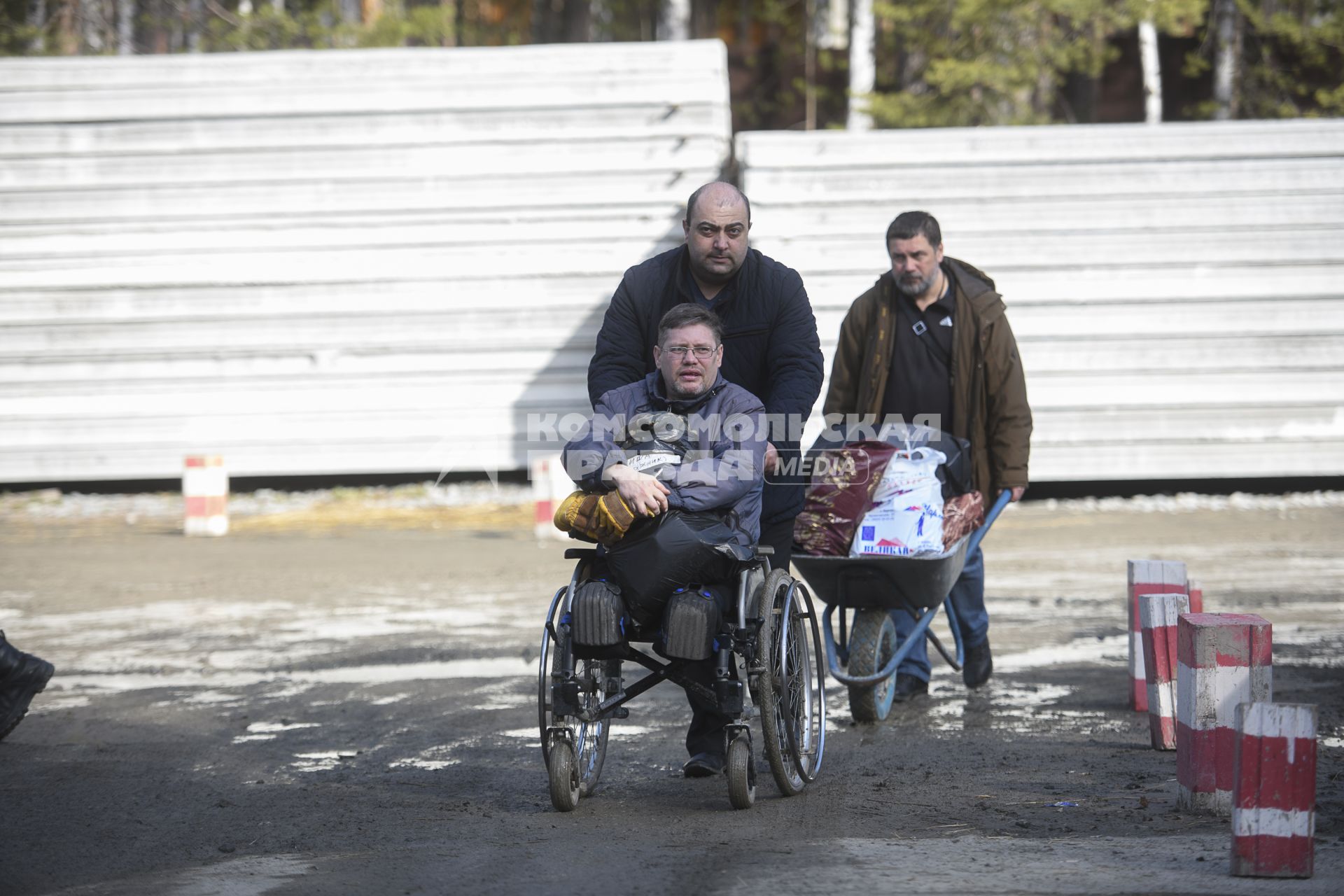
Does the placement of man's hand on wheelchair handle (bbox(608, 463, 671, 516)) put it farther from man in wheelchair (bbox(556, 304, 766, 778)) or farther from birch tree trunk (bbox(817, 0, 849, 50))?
birch tree trunk (bbox(817, 0, 849, 50))

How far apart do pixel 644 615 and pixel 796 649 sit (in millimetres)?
673

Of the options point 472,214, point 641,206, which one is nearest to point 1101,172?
point 641,206

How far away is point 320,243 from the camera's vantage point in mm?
17109

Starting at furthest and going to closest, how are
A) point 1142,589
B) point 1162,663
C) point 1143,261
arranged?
point 1143,261 < point 1142,589 < point 1162,663

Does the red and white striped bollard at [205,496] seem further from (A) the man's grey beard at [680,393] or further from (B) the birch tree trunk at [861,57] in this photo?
(B) the birch tree trunk at [861,57]

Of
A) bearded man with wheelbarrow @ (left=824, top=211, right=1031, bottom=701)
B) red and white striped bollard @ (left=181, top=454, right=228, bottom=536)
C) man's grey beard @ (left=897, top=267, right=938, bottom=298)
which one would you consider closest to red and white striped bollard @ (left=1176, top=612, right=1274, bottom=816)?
bearded man with wheelbarrow @ (left=824, top=211, right=1031, bottom=701)

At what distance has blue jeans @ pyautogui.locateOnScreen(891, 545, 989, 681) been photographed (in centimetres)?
786

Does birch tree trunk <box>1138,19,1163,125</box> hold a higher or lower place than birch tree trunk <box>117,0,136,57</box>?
lower

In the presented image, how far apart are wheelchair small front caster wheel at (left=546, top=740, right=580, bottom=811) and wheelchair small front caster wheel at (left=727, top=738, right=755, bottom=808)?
20.6 inches

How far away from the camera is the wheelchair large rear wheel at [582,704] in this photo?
5535mm

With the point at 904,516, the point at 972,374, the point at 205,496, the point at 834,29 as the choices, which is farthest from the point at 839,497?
the point at 834,29

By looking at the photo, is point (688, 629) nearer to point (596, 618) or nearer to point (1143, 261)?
point (596, 618)

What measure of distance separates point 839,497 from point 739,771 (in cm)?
187

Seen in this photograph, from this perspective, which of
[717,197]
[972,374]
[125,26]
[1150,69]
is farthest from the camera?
[125,26]
